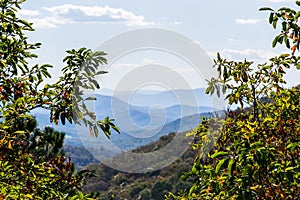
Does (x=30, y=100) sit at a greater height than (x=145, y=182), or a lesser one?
greater

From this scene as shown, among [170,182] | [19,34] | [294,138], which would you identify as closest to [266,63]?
[294,138]

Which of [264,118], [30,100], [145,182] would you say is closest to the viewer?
[30,100]

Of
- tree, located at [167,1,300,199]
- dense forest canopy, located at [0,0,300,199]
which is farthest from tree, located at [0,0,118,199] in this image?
tree, located at [167,1,300,199]

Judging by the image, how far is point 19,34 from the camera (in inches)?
224

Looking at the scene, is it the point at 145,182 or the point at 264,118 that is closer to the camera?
the point at 264,118

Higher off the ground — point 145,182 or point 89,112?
point 89,112

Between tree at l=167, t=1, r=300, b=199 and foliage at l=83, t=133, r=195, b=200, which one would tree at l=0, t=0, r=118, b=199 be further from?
foliage at l=83, t=133, r=195, b=200

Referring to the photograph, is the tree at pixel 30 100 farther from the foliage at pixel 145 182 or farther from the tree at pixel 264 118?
the foliage at pixel 145 182

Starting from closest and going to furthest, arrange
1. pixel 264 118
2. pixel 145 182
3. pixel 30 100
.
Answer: pixel 30 100 → pixel 264 118 → pixel 145 182

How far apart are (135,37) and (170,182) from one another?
63.0 m

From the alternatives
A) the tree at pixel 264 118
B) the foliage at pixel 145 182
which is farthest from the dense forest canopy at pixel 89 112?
the foliage at pixel 145 182

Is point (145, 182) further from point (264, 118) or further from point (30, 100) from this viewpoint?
point (30, 100)

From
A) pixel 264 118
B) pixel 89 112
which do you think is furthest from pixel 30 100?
pixel 264 118

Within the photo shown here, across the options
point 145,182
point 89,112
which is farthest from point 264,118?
point 145,182
